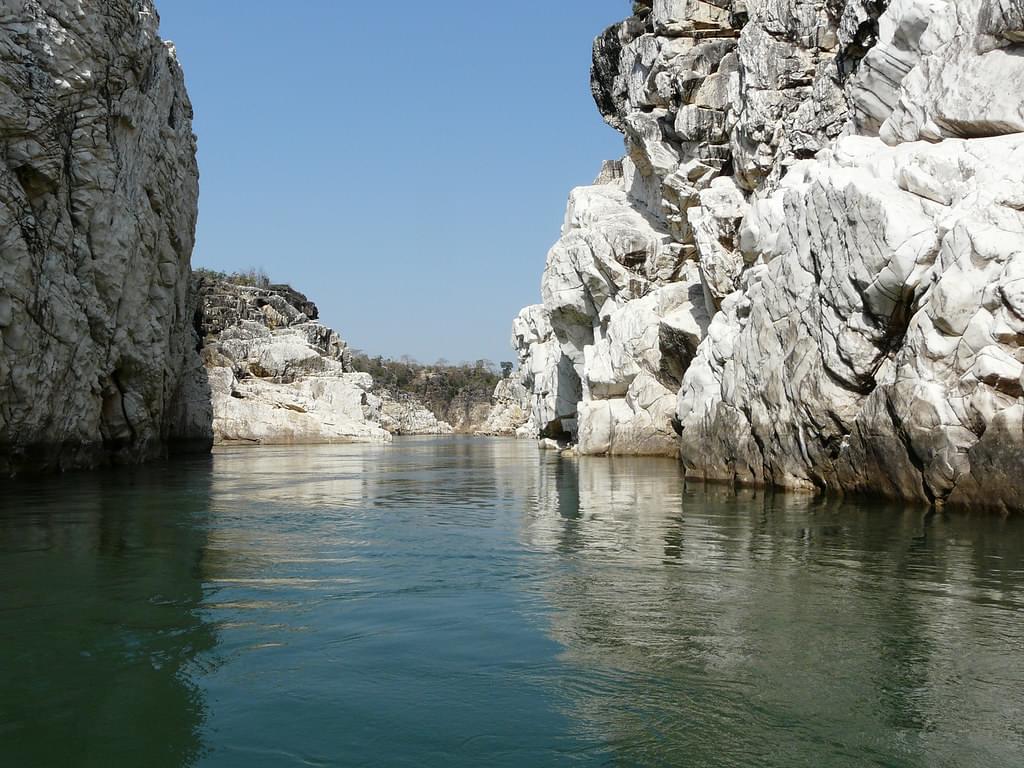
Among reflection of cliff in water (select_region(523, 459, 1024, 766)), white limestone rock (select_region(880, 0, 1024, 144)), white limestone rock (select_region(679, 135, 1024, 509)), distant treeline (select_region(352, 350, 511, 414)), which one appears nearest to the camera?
reflection of cliff in water (select_region(523, 459, 1024, 766))

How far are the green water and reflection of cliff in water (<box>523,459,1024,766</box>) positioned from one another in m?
0.03

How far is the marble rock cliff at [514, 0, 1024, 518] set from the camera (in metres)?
15.8

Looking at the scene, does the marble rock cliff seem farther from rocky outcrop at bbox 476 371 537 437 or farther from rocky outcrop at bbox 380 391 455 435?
rocky outcrop at bbox 380 391 455 435

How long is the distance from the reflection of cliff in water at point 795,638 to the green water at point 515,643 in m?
0.03

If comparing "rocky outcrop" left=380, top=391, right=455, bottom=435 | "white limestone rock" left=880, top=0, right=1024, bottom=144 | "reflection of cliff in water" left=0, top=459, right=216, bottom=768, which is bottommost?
"reflection of cliff in water" left=0, top=459, right=216, bottom=768

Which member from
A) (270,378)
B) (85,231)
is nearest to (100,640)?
(85,231)

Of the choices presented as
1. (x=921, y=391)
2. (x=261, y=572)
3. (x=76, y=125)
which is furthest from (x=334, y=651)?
(x=76, y=125)

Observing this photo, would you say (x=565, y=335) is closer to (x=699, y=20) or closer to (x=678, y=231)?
(x=678, y=231)

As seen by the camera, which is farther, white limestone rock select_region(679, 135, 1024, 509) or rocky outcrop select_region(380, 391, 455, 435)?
rocky outcrop select_region(380, 391, 455, 435)

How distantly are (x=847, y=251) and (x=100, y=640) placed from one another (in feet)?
54.7

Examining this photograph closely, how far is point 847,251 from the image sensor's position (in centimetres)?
1934

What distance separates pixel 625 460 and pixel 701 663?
3282 cm

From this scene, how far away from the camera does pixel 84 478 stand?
27.4 metres

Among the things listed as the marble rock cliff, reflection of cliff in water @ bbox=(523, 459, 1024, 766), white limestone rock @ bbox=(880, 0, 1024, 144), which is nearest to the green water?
reflection of cliff in water @ bbox=(523, 459, 1024, 766)
